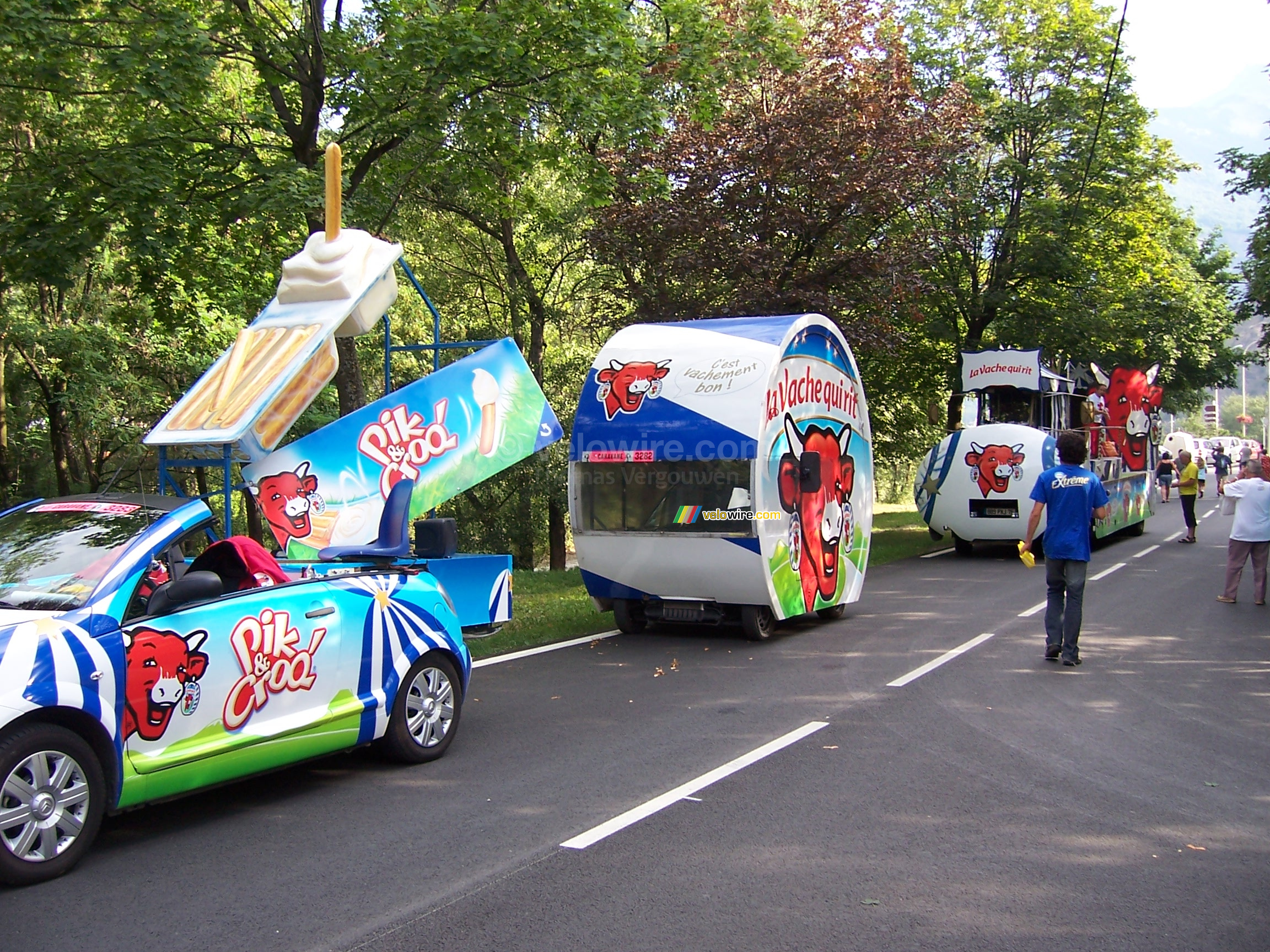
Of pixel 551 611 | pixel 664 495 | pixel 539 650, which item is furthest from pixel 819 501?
pixel 551 611

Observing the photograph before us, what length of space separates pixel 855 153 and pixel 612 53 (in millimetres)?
5784

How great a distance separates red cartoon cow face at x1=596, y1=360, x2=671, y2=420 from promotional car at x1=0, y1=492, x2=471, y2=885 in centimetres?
435

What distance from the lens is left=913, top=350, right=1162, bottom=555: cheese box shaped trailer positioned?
18859 millimetres

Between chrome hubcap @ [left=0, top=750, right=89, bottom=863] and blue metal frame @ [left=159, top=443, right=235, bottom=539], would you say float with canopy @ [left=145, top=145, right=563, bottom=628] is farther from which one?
chrome hubcap @ [left=0, top=750, right=89, bottom=863]

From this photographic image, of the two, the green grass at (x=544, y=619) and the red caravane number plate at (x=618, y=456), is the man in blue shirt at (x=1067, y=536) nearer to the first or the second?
the red caravane number plate at (x=618, y=456)

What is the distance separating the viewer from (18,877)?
185 inches

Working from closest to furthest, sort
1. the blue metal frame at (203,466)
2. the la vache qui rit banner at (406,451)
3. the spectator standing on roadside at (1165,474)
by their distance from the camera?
the blue metal frame at (203,466)
the la vache qui rit banner at (406,451)
the spectator standing on roadside at (1165,474)

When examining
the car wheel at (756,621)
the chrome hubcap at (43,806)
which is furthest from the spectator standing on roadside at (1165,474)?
the chrome hubcap at (43,806)

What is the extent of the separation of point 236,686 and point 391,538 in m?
2.43

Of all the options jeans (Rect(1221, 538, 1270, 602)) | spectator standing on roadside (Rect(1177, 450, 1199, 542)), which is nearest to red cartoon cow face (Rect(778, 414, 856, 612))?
jeans (Rect(1221, 538, 1270, 602))

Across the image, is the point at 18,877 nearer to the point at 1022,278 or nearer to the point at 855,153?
the point at 855,153

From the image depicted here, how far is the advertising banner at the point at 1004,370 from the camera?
20.2 m

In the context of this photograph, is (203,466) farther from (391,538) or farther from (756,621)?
(756,621)

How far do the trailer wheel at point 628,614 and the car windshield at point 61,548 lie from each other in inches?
249
